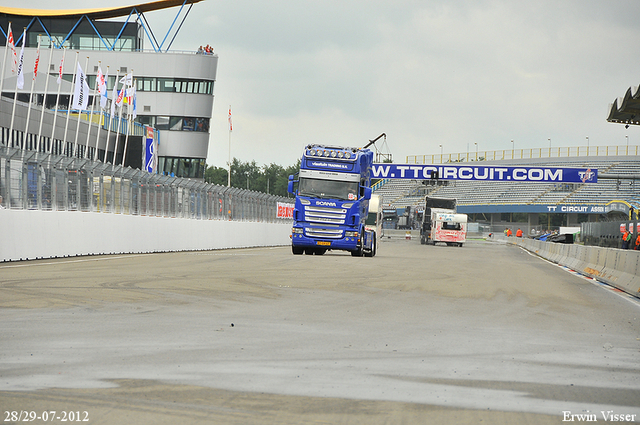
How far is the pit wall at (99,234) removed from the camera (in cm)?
1961

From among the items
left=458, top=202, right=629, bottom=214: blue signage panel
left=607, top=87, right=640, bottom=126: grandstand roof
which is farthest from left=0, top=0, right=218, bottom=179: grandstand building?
left=607, top=87, right=640, bottom=126: grandstand roof

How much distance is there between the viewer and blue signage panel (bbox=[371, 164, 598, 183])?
2359 inches

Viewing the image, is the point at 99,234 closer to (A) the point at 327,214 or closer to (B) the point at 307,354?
(A) the point at 327,214

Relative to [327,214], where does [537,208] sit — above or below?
above

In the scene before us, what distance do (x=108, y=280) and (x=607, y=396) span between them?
10.8m

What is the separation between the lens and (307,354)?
709 cm

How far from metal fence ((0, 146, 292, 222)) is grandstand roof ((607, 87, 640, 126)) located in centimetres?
1520

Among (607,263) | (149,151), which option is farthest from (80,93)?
(607,263)

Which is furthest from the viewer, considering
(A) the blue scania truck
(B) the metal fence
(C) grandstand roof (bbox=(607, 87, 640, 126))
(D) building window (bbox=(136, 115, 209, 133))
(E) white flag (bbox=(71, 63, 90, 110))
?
(D) building window (bbox=(136, 115, 209, 133))

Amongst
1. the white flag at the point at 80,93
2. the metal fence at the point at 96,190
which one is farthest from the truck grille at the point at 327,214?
the white flag at the point at 80,93

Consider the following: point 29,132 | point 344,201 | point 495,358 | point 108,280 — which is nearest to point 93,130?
point 29,132

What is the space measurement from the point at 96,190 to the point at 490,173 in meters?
42.0

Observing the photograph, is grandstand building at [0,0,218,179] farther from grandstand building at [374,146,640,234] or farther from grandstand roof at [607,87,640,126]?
grandstand roof at [607,87,640,126]

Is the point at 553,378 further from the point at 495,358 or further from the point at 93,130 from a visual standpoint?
the point at 93,130
